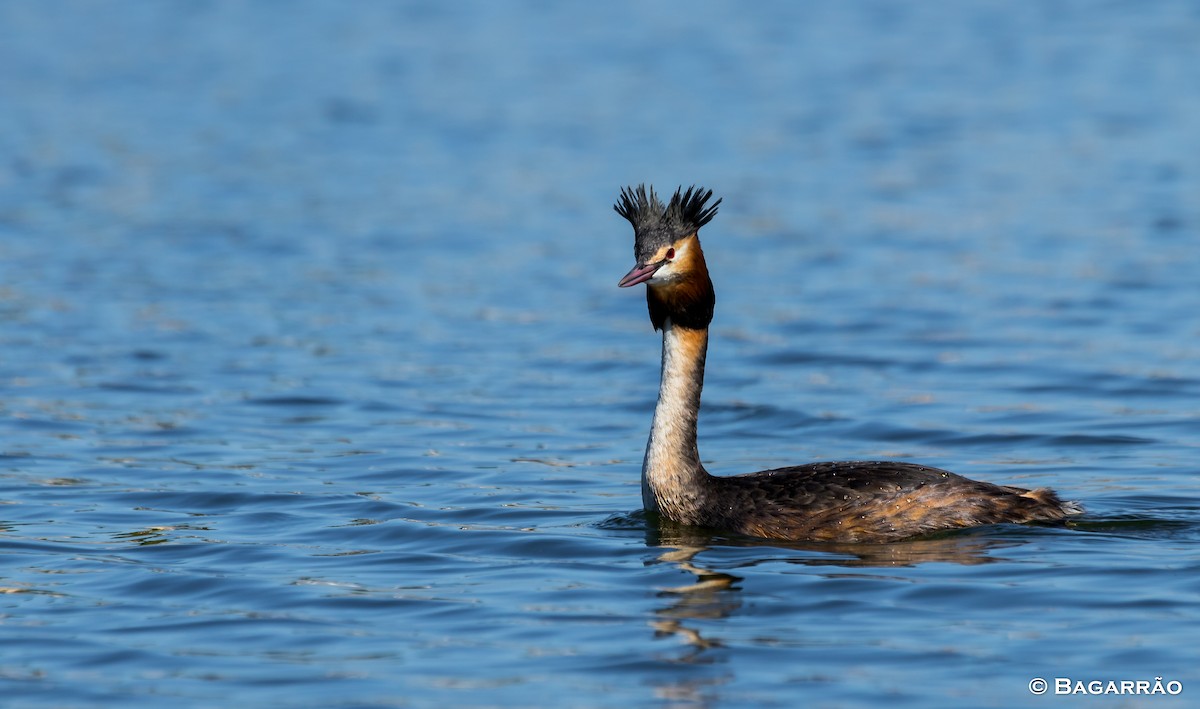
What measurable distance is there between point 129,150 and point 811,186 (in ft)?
36.8

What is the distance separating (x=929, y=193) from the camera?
85.6 ft

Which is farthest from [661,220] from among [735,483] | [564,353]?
[564,353]

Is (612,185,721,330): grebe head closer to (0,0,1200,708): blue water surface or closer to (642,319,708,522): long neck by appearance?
(642,319,708,522): long neck

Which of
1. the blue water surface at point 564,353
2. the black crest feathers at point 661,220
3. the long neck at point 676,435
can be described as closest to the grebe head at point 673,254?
the black crest feathers at point 661,220

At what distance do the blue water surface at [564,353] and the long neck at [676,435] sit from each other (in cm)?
26

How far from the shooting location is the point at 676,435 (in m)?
11.5

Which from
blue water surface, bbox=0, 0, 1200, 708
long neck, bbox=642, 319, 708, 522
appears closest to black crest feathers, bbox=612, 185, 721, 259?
long neck, bbox=642, 319, 708, 522

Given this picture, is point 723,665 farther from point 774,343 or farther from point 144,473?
point 774,343

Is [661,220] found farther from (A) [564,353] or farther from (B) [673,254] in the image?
(A) [564,353]

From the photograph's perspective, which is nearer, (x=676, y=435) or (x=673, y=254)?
(x=673, y=254)

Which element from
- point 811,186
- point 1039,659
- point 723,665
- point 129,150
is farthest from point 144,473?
point 129,150

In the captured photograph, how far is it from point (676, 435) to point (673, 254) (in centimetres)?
122

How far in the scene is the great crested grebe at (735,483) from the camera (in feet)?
35.7

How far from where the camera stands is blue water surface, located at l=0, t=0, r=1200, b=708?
912cm
